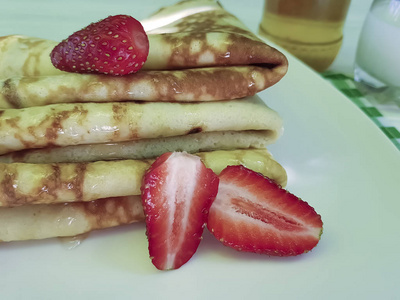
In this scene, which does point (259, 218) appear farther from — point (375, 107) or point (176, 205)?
point (375, 107)

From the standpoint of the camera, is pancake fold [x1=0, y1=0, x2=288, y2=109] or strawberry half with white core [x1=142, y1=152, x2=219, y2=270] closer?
strawberry half with white core [x1=142, y1=152, x2=219, y2=270]

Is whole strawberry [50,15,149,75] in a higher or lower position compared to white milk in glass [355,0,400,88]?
higher

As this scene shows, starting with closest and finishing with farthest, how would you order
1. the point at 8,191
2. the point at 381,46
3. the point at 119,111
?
1. the point at 8,191
2. the point at 119,111
3. the point at 381,46

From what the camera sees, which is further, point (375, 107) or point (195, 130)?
point (375, 107)

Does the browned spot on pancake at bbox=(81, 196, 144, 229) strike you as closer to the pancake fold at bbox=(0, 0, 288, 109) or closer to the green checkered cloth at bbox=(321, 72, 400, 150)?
the pancake fold at bbox=(0, 0, 288, 109)

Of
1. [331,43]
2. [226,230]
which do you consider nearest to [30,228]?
[226,230]

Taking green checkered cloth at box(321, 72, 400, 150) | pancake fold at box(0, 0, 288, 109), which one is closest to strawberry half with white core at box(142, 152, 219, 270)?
pancake fold at box(0, 0, 288, 109)

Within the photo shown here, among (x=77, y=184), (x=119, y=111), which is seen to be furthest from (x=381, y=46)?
(x=77, y=184)
